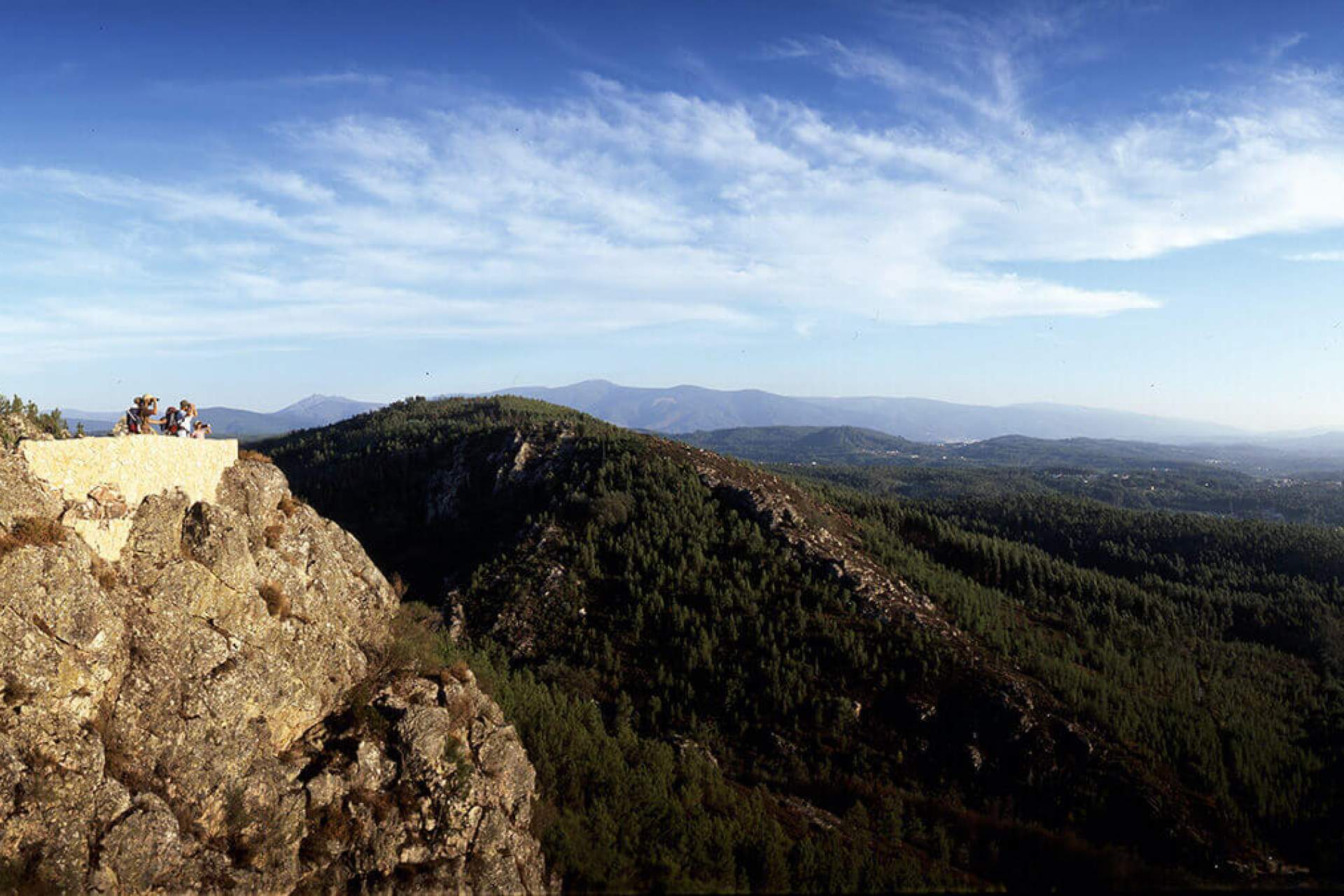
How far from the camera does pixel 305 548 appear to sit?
88.8 ft

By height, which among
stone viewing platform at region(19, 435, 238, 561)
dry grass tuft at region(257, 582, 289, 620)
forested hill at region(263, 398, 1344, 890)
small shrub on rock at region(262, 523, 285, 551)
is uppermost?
stone viewing platform at region(19, 435, 238, 561)

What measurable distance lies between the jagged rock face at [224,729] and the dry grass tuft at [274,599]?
8cm

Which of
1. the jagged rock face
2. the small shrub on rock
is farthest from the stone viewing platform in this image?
the small shrub on rock

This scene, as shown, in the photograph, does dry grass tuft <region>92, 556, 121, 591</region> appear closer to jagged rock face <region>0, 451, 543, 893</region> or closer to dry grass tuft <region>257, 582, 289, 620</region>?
jagged rock face <region>0, 451, 543, 893</region>

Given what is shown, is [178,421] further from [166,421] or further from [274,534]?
[274,534]

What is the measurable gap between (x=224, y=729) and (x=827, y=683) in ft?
122

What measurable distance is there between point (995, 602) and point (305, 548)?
202ft

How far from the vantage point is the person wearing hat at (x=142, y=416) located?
20.9 m

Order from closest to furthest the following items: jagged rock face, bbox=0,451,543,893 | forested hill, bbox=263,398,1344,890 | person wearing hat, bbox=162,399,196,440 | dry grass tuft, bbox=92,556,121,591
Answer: jagged rock face, bbox=0,451,543,893, dry grass tuft, bbox=92,556,121,591, person wearing hat, bbox=162,399,196,440, forested hill, bbox=263,398,1344,890

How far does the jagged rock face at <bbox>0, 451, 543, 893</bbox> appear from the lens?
1523 cm

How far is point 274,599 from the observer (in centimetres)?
2317

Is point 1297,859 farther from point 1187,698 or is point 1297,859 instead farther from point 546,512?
point 546,512

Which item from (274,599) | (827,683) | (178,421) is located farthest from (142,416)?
(827,683)

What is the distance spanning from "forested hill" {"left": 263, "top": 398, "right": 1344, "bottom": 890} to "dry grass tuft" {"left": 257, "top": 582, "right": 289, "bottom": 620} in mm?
13674
